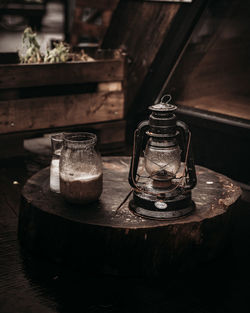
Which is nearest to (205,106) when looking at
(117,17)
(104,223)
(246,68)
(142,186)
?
(246,68)

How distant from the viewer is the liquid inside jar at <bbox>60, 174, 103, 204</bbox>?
2516 mm

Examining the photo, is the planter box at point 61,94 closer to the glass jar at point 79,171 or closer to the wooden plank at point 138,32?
the wooden plank at point 138,32

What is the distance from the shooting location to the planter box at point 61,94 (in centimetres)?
447

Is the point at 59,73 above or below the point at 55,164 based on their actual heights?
above

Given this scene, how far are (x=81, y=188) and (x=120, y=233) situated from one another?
1.06 ft

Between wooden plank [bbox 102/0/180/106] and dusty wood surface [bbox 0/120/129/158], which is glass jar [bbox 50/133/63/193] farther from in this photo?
wooden plank [bbox 102/0/180/106]

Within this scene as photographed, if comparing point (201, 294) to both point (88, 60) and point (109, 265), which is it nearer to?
point (109, 265)

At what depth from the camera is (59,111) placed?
4723 millimetres

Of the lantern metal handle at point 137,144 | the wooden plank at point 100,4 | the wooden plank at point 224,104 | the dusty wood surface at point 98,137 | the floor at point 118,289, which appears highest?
the wooden plank at point 100,4

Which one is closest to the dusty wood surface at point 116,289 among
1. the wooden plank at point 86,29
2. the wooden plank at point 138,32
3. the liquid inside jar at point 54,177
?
the liquid inside jar at point 54,177

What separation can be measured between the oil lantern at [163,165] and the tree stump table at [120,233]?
0.22 feet

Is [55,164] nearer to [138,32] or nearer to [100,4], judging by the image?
[138,32]

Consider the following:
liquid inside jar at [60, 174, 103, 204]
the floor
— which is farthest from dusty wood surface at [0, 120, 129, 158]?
liquid inside jar at [60, 174, 103, 204]

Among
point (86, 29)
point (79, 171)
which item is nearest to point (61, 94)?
point (86, 29)
